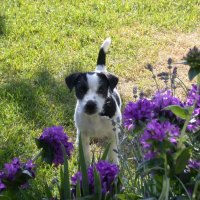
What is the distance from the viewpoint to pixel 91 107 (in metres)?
3.87

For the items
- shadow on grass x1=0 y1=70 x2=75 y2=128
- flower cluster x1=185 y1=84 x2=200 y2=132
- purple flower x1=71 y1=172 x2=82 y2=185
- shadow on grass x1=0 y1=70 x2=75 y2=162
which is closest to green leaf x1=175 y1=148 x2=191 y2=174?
flower cluster x1=185 y1=84 x2=200 y2=132

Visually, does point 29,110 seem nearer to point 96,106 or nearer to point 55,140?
point 96,106

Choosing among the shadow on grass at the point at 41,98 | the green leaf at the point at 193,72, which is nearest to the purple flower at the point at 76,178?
the green leaf at the point at 193,72

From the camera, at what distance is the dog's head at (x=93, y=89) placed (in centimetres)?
389

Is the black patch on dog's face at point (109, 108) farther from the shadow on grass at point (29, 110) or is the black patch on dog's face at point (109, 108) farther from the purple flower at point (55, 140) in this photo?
the purple flower at point (55, 140)

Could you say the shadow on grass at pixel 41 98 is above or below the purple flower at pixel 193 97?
below

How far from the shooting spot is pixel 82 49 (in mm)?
6340

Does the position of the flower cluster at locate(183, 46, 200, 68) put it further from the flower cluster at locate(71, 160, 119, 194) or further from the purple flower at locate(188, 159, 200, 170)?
the flower cluster at locate(71, 160, 119, 194)

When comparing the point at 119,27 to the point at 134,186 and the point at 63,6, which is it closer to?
the point at 63,6

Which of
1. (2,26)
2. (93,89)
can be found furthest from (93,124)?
(2,26)

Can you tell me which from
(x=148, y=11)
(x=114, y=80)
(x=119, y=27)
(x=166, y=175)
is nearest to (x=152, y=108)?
(x=166, y=175)

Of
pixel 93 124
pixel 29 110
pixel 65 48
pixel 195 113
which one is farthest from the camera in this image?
pixel 65 48

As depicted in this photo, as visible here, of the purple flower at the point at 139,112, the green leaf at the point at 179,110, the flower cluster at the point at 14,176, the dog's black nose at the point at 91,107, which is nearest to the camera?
the green leaf at the point at 179,110

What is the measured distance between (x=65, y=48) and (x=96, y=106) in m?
2.62
